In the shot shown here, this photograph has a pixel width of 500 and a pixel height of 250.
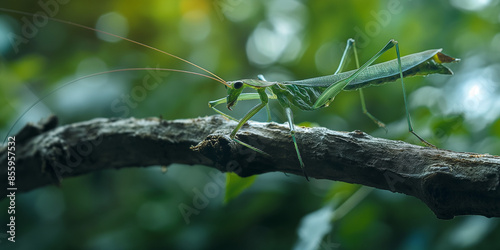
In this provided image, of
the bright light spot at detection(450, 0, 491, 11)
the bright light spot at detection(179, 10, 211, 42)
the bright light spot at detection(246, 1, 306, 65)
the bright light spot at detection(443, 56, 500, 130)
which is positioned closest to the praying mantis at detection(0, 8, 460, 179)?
the bright light spot at detection(443, 56, 500, 130)

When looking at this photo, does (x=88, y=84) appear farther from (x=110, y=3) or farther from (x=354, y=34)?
(x=354, y=34)

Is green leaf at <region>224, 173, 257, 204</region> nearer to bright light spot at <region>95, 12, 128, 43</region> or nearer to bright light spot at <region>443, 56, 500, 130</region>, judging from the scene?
bright light spot at <region>443, 56, 500, 130</region>

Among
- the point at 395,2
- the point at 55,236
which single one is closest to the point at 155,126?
the point at 55,236

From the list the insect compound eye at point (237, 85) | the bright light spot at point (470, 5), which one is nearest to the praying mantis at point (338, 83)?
the insect compound eye at point (237, 85)

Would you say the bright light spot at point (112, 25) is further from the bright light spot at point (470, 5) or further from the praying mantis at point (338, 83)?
the bright light spot at point (470, 5)

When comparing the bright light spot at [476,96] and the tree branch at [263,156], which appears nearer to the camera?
the tree branch at [263,156]

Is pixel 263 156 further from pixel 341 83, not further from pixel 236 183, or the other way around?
pixel 341 83

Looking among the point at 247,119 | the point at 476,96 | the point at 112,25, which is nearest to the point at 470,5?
the point at 476,96
